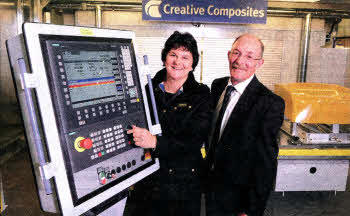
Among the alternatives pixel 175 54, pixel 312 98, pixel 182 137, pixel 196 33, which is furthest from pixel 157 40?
pixel 182 137

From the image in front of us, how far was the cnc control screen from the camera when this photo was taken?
3.43 feet

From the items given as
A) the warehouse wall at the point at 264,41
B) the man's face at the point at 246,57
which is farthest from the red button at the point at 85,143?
the warehouse wall at the point at 264,41

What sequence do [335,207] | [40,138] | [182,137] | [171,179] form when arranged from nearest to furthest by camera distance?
[40,138], [182,137], [171,179], [335,207]

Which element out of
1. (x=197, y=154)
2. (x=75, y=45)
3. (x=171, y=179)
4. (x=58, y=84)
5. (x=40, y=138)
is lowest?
(x=171, y=179)

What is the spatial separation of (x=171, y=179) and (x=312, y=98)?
2.21m

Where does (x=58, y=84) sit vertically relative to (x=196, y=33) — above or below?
below

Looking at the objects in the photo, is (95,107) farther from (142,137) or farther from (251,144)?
(251,144)

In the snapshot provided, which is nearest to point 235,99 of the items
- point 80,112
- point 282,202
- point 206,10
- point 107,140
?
point 107,140

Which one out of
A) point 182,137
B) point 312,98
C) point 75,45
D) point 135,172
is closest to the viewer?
point 75,45

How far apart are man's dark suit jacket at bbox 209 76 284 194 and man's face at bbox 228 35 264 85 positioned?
0.17 m

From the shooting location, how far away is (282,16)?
5.77 metres

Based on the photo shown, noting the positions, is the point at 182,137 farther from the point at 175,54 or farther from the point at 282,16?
the point at 282,16

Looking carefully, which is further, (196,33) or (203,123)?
(196,33)

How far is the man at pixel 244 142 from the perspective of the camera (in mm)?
1657
